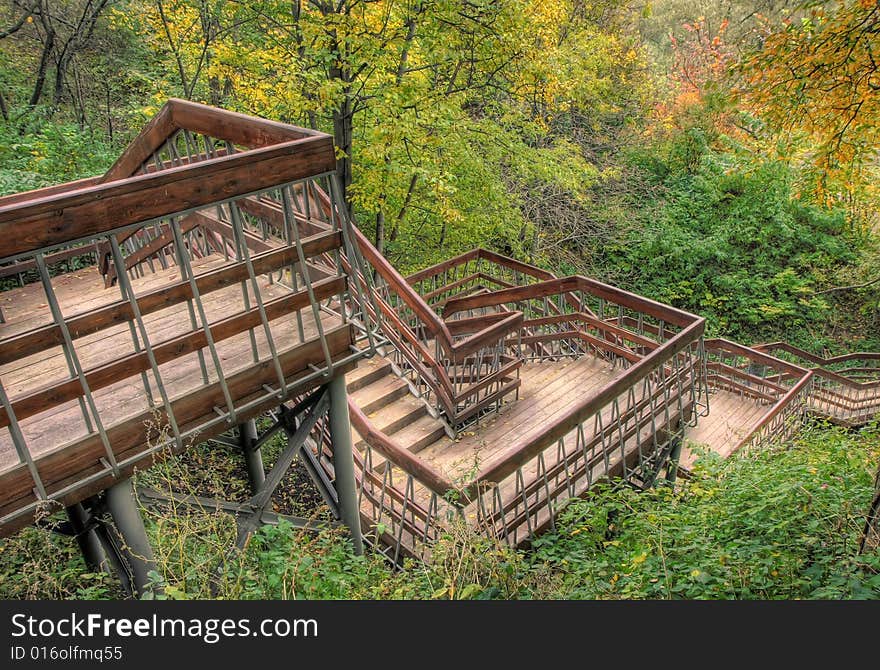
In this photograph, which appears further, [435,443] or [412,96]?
[412,96]

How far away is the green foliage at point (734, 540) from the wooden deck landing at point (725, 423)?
3418 mm

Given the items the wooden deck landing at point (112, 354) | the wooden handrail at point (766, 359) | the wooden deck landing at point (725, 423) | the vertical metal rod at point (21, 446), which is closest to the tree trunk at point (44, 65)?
the wooden deck landing at point (112, 354)

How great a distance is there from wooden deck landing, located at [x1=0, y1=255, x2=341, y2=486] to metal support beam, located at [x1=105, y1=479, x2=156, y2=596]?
14.9 inches

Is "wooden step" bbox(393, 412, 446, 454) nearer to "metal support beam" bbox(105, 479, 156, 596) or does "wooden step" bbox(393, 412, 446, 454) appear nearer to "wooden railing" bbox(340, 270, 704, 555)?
"wooden railing" bbox(340, 270, 704, 555)

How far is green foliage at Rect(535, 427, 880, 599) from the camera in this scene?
10.5 feet

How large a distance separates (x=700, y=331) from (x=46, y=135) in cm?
1007

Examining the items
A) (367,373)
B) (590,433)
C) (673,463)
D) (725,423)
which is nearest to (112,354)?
(367,373)

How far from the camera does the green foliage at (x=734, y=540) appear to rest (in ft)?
10.5

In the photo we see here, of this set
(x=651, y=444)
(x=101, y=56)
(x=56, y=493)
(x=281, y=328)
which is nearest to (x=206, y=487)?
(x=281, y=328)

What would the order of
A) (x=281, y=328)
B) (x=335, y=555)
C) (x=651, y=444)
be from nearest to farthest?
(x=335, y=555) → (x=281, y=328) → (x=651, y=444)

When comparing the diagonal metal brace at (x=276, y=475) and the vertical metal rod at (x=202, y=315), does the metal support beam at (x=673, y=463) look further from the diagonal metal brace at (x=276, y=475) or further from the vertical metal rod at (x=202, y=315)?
the vertical metal rod at (x=202, y=315)
